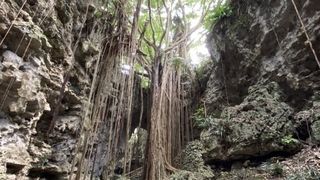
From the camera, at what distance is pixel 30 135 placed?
355 cm

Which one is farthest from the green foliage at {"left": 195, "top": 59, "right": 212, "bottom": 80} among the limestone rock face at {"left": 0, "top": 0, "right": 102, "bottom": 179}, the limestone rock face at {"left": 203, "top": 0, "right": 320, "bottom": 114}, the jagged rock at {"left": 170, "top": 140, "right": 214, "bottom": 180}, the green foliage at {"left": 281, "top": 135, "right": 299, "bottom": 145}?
the green foliage at {"left": 281, "top": 135, "right": 299, "bottom": 145}

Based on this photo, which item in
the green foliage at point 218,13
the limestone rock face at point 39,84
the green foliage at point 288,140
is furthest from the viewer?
the green foliage at point 218,13

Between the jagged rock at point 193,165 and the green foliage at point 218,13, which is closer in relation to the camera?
the jagged rock at point 193,165

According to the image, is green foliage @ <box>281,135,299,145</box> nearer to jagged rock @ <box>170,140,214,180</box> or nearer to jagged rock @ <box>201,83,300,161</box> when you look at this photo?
jagged rock @ <box>201,83,300,161</box>

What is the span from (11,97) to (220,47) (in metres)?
4.03

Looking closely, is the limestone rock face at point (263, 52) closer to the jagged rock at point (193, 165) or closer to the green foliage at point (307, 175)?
the jagged rock at point (193, 165)

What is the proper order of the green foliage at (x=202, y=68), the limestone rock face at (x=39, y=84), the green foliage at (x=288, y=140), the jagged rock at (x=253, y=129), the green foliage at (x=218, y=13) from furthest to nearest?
1. the green foliage at (x=202, y=68)
2. the green foliage at (x=218, y=13)
3. the jagged rock at (x=253, y=129)
4. the green foliage at (x=288, y=140)
5. the limestone rock face at (x=39, y=84)

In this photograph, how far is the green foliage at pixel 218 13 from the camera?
5.75m

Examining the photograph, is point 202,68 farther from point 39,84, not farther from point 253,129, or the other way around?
point 39,84

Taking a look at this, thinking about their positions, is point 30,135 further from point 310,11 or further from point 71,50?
point 310,11

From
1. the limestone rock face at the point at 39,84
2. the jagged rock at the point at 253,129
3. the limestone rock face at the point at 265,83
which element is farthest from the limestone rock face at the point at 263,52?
the limestone rock face at the point at 39,84

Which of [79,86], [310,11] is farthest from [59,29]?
[310,11]

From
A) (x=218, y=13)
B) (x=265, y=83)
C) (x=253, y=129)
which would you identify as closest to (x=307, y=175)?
(x=253, y=129)

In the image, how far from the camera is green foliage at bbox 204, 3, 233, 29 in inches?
226
